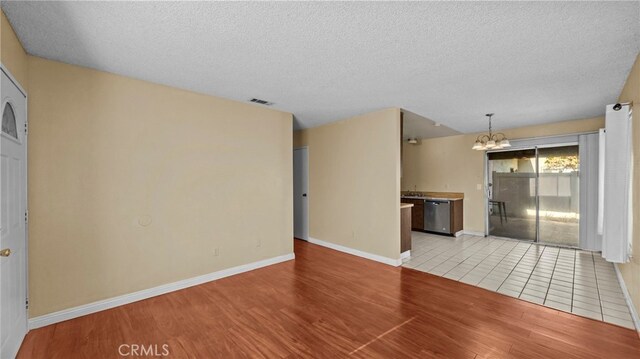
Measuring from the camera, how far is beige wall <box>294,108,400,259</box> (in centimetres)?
408

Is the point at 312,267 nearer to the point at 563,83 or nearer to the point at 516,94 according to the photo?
the point at 516,94

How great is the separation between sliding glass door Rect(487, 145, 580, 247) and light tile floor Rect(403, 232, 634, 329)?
18.6 inches

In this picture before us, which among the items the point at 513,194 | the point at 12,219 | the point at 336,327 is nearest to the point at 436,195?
the point at 513,194

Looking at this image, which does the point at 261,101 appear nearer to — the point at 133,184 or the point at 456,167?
the point at 133,184

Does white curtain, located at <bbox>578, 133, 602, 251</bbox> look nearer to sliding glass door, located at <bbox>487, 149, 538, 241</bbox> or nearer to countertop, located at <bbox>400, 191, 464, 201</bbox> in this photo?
sliding glass door, located at <bbox>487, 149, 538, 241</bbox>

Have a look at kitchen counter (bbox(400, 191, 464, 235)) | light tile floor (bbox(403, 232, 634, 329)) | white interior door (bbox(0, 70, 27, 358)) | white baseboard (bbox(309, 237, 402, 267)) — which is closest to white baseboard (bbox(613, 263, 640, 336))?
light tile floor (bbox(403, 232, 634, 329))

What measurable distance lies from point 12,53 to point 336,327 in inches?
133

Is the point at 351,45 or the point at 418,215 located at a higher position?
the point at 351,45

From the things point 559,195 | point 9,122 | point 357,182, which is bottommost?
point 559,195

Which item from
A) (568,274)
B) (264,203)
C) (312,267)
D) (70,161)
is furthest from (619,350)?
(70,161)

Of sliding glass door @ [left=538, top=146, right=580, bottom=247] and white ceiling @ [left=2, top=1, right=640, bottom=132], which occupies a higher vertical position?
white ceiling @ [left=2, top=1, right=640, bottom=132]

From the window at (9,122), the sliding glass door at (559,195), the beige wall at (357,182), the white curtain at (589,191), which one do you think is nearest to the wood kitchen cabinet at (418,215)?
the sliding glass door at (559,195)

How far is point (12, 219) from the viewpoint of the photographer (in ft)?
6.46

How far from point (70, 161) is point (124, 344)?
5.87ft
